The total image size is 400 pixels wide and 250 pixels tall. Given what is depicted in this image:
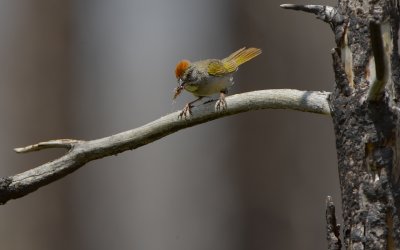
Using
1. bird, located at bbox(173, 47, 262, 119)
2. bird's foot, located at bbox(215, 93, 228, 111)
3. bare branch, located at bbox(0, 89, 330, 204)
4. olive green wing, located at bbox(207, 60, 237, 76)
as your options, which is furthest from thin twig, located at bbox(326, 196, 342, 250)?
olive green wing, located at bbox(207, 60, 237, 76)

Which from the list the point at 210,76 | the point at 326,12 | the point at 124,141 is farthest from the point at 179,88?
the point at 326,12

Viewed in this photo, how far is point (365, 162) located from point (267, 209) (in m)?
4.56

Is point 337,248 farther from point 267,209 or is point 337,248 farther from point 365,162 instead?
point 267,209

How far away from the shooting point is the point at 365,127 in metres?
3.09

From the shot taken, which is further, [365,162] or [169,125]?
[169,125]

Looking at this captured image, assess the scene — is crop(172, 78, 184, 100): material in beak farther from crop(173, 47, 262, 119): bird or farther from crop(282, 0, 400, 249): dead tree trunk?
crop(282, 0, 400, 249): dead tree trunk

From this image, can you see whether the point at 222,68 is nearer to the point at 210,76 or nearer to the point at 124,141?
the point at 210,76

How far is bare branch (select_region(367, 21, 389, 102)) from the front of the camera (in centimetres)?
261

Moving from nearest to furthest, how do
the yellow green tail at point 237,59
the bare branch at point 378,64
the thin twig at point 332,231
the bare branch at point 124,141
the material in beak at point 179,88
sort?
the bare branch at point 378,64, the thin twig at point 332,231, the bare branch at point 124,141, the material in beak at point 179,88, the yellow green tail at point 237,59

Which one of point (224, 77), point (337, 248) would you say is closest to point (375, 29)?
point (337, 248)

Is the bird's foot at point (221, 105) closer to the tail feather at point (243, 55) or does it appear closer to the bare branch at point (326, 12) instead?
the bare branch at point (326, 12)

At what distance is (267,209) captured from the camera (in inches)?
299

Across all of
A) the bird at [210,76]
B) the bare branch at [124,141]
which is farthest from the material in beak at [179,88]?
the bare branch at [124,141]

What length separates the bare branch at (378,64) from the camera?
8.56ft
